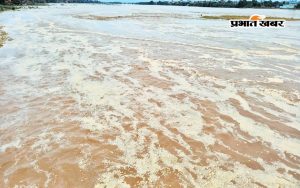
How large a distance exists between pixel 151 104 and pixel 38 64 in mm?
9927

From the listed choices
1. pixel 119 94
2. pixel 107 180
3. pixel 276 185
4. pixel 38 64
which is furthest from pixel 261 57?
pixel 107 180

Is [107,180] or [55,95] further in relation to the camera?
[55,95]

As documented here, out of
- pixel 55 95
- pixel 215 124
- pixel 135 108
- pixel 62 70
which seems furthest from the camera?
pixel 62 70

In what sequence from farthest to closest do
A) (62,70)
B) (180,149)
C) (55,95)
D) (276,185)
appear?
(62,70)
(55,95)
(180,149)
(276,185)

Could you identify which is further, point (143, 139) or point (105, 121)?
point (105, 121)

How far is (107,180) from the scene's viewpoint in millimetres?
7309

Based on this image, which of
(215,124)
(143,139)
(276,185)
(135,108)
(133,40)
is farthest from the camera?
(133,40)

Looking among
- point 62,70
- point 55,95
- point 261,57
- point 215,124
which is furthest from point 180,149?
point 261,57

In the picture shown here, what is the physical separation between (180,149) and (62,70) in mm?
11034

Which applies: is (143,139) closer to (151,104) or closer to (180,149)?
(180,149)

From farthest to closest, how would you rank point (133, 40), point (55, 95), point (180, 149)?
point (133, 40) → point (55, 95) → point (180, 149)

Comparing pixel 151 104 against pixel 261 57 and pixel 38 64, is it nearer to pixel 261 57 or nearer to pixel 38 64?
pixel 38 64

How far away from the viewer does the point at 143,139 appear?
369 inches

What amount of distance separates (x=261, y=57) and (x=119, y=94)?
12.5m
